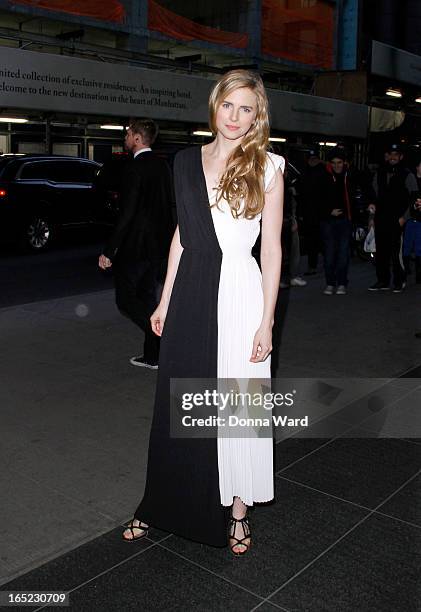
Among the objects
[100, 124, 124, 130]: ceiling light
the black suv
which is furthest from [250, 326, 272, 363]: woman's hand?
[100, 124, 124, 130]: ceiling light

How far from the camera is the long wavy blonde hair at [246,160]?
286 centimetres

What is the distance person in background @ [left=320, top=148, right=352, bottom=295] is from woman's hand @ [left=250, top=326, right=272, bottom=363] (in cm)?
647

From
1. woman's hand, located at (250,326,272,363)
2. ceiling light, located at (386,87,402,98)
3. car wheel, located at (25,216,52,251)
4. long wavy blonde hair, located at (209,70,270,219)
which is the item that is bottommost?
car wheel, located at (25,216,52,251)

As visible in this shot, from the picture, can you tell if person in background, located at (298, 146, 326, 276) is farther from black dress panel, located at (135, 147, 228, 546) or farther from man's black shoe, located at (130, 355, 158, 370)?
black dress panel, located at (135, 147, 228, 546)

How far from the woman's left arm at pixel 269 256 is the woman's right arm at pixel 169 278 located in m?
0.38

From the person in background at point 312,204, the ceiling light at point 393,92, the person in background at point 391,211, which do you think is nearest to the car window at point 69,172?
the person in background at point 312,204

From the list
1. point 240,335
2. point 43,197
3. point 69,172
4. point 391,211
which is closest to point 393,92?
point 69,172

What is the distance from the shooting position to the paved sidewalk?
2.87m

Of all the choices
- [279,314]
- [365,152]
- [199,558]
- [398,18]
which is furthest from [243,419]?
[398,18]

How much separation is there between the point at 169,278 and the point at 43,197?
37.8 feet

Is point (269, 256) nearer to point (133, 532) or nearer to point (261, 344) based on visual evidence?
point (261, 344)

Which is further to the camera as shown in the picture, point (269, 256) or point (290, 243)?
point (290, 243)

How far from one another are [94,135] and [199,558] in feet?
58.4

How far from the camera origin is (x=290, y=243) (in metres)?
9.89
